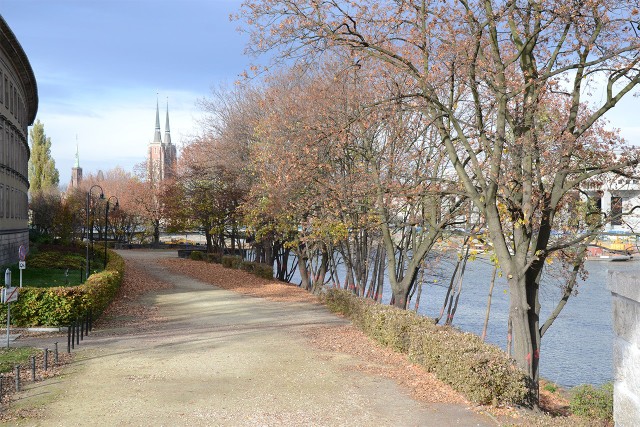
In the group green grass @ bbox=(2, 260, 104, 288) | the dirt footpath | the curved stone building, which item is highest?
the curved stone building

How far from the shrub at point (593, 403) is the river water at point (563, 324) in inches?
113

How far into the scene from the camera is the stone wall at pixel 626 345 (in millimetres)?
2924

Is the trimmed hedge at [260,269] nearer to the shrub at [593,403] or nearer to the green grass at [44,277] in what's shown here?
the green grass at [44,277]

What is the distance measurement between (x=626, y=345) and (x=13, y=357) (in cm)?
1458

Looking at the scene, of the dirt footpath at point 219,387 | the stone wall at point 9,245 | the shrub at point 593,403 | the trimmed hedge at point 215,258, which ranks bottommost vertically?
the shrub at point 593,403

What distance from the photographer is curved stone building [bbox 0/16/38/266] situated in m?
37.0

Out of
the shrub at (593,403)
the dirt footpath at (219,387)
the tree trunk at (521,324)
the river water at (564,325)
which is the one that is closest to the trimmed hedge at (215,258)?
the river water at (564,325)

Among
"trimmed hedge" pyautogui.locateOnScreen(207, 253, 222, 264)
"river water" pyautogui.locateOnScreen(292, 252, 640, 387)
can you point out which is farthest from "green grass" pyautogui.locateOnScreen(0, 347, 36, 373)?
"trimmed hedge" pyautogui.locateOnScreen(207, 253, 222, 264)

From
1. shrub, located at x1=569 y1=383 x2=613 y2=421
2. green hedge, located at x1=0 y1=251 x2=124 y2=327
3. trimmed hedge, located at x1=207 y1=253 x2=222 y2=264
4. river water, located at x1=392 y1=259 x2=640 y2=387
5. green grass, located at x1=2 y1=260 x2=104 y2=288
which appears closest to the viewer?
shrub, located at x1=569 y1=383 x2=613 y2=421

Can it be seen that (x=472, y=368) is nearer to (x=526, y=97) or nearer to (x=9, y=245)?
(x=526, y=97)

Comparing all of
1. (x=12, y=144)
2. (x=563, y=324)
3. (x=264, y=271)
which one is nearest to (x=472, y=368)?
(x=563, y=324)

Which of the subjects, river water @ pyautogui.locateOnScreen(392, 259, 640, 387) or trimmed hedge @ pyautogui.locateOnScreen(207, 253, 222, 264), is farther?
trimmed hedge @ pyautogui.locateOnScreen(207, 253, 222, 264)

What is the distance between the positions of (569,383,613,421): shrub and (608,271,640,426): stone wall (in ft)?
31.5

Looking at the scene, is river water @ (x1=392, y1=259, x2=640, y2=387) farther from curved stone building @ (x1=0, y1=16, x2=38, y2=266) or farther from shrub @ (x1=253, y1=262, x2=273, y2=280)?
curved stone building @ (x1=0, y1=16, x2=38, y2=266)
